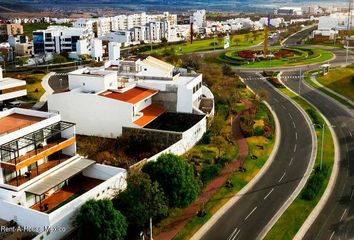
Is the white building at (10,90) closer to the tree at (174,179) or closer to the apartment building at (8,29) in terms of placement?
the tree at (174,179)

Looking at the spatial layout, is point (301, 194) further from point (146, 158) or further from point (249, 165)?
point (146, 158)

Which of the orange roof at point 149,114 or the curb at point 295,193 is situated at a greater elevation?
the orange roof at point 149,114

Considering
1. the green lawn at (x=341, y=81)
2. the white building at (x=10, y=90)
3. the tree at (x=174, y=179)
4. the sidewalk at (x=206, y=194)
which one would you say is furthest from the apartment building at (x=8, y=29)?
the tree at (x=174, y=179)

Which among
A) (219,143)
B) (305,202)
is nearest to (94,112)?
(219,143)

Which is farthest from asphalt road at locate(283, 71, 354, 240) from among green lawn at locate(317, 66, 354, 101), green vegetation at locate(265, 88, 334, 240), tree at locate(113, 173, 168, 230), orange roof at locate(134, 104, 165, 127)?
orange roof at locate(134, 104, 165, 127)

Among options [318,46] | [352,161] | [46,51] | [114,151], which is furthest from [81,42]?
[352,161]

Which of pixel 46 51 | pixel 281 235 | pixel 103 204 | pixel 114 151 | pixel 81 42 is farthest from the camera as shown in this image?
pixel 46 51
